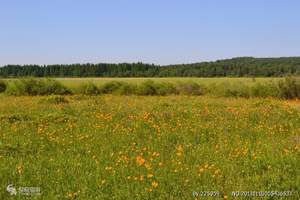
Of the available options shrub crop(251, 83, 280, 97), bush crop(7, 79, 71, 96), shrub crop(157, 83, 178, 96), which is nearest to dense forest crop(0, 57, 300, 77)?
shrub crop(157, 83, 178, 96)

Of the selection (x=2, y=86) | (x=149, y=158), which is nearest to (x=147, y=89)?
(x=2, y=86)

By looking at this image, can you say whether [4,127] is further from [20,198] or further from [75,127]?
[20,198]

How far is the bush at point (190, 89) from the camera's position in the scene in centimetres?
3738

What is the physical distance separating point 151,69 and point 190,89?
58.0 meters

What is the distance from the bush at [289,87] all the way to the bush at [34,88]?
17.2m

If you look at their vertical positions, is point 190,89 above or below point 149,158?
below

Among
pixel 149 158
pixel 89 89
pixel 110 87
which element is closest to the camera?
pixel 149 158

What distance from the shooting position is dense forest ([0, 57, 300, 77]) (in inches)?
3295

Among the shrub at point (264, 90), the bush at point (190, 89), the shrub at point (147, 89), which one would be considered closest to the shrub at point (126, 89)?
the shrub at point (147, 89)

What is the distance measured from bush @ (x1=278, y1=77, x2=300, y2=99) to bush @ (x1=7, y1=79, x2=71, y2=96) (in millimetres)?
17208

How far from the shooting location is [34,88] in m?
37.8

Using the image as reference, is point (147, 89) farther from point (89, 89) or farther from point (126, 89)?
point (89, 89)

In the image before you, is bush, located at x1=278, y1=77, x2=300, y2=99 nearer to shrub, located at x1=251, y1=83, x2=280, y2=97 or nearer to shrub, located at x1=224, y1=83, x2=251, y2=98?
shrub, located at x1=251, y1=83, x2=280, y2=97

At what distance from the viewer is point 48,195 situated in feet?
21.2
